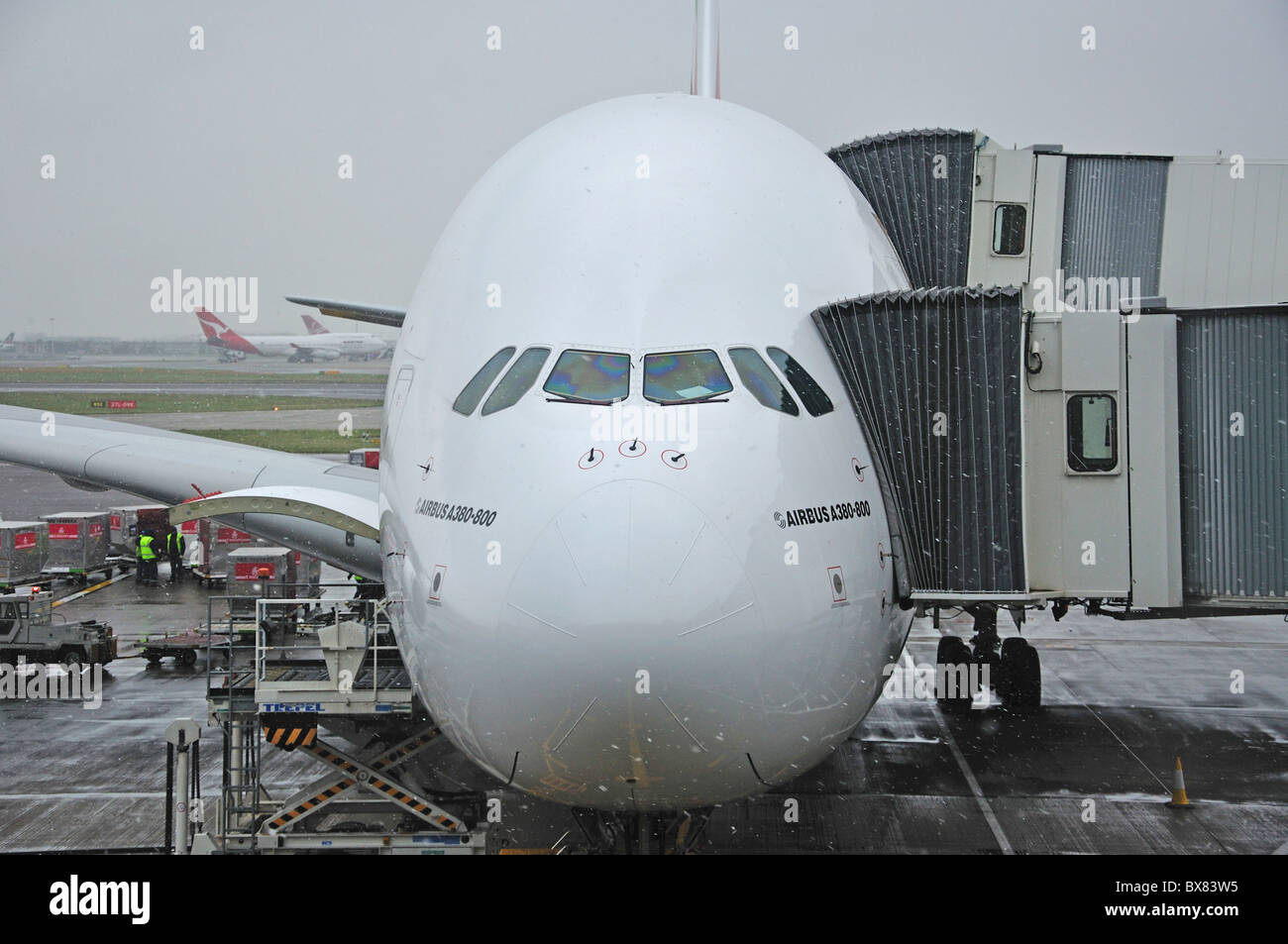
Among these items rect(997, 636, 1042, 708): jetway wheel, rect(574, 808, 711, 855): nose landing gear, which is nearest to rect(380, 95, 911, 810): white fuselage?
rect(574, 808, 711, 855): nose landing gear

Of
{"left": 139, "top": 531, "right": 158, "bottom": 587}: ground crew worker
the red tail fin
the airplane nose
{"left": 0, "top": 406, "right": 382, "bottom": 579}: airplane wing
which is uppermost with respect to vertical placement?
the red tail fin

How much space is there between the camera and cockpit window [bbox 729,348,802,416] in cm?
860

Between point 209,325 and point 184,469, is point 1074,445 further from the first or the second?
point 209,325

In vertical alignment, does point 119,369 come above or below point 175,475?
above

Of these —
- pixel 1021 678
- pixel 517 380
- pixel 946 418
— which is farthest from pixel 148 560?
pixel 946 418

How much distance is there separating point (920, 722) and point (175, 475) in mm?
11316

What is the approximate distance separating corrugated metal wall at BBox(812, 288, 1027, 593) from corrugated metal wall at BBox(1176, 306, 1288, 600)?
2209mm

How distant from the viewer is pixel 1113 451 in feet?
35.9

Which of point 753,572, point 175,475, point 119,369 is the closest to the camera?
point 753,572

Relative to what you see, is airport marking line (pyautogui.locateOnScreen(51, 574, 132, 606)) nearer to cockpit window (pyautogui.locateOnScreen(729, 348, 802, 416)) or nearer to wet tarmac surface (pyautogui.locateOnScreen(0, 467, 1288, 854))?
wet tarmac surface (pyautogui.locateOnScreen(0, 467, 1288, 854))

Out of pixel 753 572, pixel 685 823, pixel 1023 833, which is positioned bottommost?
pixel 1023 833

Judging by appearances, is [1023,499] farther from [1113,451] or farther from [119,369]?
[119,369]

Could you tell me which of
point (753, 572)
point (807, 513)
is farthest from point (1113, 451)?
point (753, 572)

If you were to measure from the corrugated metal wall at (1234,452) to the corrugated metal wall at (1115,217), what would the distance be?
5.80 meters
